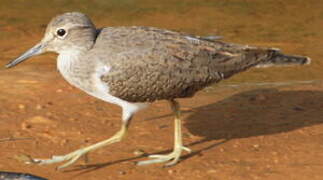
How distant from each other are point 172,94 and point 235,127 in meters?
1.29

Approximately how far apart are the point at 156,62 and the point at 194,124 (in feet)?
5.29

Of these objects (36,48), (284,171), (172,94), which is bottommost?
(284,171)

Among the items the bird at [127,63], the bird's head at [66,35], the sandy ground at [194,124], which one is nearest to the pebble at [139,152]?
the sandy ground at [194,124]

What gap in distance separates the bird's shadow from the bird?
0.76m

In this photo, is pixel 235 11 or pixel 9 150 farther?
pixel 235 11

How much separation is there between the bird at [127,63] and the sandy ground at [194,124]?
278 millimetres

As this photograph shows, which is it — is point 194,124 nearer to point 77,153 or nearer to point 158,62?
point 158,62

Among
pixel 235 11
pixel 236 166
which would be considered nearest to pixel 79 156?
pixel 236 166

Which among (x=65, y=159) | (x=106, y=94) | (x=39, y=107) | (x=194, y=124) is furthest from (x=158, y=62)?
(x=39, y=107)

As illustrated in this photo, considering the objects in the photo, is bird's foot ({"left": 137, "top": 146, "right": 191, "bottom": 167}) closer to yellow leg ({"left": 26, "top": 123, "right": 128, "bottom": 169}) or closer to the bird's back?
yellow leg ({"left": 26, "top": 123, "right": 128, "bottom": 169})

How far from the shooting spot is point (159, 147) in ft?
25.7

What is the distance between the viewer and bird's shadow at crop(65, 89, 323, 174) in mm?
8258

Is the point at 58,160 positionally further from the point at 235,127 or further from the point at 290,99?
the point at 290,99

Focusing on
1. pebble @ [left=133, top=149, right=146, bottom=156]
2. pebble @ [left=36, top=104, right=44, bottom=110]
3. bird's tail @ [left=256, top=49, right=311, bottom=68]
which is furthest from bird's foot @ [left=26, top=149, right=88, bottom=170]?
bird's tail @ [left=256, top=49, right=311, bottom=68]
